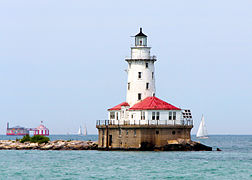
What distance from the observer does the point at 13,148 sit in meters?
84.2

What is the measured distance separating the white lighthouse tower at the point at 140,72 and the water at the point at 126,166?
28.3ft

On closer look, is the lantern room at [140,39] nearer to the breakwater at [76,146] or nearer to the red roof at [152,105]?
the red roof at [152,105]

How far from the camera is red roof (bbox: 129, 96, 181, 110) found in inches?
2749

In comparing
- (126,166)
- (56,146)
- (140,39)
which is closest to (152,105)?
(140,39)

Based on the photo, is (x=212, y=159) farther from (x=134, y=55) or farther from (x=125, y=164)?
(x=134, y=55)

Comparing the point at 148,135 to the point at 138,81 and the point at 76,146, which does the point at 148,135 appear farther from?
the point at 76,146

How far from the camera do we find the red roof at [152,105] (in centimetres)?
6982

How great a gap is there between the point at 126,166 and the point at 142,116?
1568cm

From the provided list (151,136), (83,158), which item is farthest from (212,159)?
(83,158)

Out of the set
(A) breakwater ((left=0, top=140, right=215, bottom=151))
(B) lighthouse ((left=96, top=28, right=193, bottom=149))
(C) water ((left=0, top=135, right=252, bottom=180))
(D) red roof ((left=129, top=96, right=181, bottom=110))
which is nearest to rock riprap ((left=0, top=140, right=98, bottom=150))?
(A) breakwater ((left=0, top=140, right=215, bottom=151))

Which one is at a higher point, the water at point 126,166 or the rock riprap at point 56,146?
the rock riprap at point 56,146

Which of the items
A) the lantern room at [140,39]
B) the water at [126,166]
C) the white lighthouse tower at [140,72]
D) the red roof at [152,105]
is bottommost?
the water at [126,166]

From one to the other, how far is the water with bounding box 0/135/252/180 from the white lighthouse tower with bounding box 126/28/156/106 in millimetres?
8640

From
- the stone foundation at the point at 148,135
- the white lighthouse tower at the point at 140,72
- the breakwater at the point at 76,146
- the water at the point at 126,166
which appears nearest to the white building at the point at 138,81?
the white lighthouse tower at the point at 140,72
